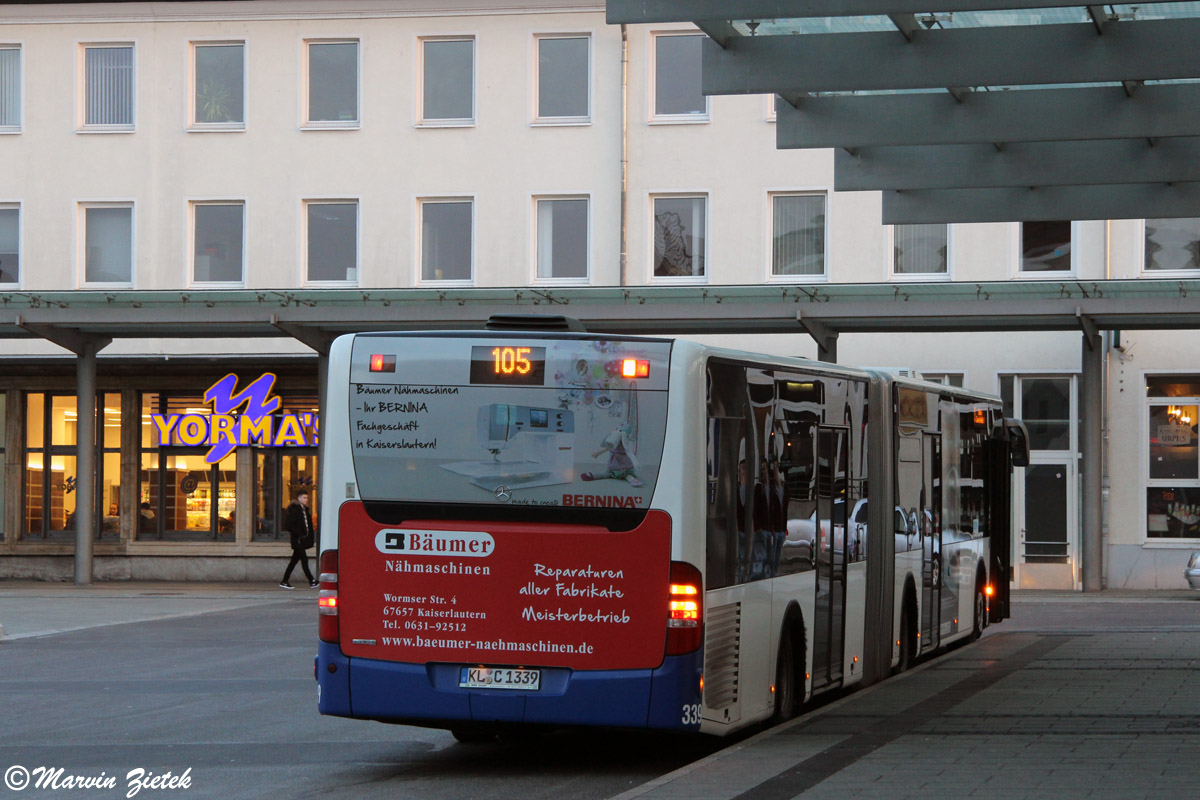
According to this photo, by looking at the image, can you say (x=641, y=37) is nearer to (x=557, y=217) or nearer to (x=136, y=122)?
(x=557, y=217)

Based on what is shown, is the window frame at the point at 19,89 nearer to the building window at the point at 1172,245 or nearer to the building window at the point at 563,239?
the building window at the point at 563,239

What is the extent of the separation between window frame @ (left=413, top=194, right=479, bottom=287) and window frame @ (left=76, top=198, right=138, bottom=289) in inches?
218

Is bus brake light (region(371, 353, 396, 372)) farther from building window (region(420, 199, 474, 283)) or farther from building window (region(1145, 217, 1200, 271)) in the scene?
building window (region(1145, 217, 1200, 271))

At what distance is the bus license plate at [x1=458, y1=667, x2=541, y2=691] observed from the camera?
33.4 ft

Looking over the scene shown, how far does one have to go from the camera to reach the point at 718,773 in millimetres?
9609

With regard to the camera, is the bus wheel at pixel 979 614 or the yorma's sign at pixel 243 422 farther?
the yorma's sign at pixel 243 422

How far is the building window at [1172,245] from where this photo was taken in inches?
1228

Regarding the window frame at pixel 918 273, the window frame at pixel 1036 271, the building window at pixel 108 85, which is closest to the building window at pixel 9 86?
the building window at pixel 108 85

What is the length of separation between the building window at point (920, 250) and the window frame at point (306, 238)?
402 inches

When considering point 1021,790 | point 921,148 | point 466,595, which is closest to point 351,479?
point 466,595

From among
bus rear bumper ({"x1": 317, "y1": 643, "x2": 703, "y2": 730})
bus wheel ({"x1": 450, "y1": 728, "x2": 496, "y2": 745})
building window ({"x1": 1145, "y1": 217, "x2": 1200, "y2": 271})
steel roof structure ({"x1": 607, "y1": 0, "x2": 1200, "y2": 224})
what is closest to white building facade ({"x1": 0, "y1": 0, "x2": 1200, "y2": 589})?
building window ({"x1": 1145, "y1": 217, "x2": 1200, "y2": 271})

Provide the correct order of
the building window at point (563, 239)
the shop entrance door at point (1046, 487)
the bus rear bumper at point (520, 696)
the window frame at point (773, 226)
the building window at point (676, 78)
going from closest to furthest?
the bus rear bumper at point (520, 696) < the shop entrance door at point (1046, 487) < the window frame at point (773, 226) < the building window at point (676, 78) < the building window at point (563, 239)

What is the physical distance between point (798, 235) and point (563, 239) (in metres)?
4.47

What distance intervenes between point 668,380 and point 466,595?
174 cm
